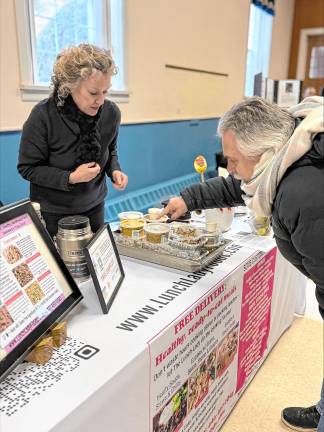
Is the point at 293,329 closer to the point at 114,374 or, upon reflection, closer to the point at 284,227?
the point at 284,227

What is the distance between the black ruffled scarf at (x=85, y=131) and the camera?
1404mm

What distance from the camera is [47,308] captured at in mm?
875

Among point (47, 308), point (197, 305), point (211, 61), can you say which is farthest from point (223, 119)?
point (211, 61)

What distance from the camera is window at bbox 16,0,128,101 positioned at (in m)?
2.25

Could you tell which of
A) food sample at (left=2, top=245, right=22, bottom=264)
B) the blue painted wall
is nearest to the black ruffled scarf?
food sample at (left=2, top=245, right=22, bottom=264)

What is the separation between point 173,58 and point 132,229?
2698 mm

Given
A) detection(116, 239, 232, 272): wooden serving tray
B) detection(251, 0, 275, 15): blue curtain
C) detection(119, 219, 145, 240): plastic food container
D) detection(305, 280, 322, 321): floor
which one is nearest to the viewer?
detection(116, 239, 232, 272): wooden serving tray

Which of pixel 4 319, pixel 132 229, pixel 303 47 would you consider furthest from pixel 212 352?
pixel 303 47

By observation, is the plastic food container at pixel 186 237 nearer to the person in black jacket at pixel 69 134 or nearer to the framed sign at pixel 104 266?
the framed sign at pixel 104 266

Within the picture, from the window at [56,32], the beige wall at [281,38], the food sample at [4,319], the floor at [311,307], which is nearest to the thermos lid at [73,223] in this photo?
the food sample at [4,319]

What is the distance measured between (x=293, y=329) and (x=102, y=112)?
1578 millimetres

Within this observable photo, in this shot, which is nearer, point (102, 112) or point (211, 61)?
point (102, 112)

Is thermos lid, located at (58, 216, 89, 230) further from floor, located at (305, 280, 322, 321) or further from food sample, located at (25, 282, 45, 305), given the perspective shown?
floor, located at (305, 280, 322, 321)

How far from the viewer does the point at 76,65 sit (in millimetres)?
1318
